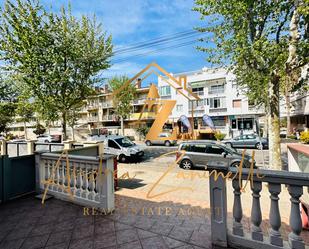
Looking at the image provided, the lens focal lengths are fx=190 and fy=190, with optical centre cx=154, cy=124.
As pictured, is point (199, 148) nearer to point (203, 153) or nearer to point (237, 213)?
point (203, 153)

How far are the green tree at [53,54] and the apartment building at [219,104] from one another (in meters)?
15.1

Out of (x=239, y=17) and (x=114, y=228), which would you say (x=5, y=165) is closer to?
(x=114, y=228)

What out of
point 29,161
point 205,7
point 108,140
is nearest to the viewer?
point 29,161

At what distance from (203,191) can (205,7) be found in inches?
273

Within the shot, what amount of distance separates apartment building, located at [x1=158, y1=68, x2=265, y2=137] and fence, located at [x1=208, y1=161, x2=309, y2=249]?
76.1 ft

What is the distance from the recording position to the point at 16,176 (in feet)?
14.9

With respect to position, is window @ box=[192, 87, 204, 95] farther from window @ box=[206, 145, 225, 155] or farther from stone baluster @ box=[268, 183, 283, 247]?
stone baluster @ box=[268, 183, 283, 247]

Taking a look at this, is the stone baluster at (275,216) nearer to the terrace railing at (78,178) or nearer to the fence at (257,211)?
the fence at (257,211)

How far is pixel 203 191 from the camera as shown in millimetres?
6211

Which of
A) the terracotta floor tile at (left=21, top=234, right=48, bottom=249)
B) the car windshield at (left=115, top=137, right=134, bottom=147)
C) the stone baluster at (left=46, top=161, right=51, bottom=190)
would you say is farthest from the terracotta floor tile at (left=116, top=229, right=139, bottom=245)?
the car windshield at (left=115, top=137, right=134, bottom=147)

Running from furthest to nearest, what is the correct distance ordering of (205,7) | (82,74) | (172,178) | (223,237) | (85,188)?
(82,74)
(172,178)
(205,7)
(85,188)
(223,237)

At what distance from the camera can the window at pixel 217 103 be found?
91.4ft

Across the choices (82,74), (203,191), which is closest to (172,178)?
(203,191)

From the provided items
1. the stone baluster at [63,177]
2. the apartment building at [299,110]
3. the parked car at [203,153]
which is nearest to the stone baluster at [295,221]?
the stone baluster at [63,177]
